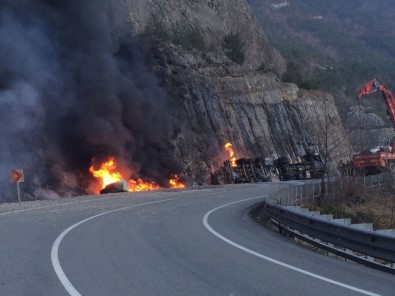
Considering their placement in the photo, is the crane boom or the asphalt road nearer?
the asphalt road

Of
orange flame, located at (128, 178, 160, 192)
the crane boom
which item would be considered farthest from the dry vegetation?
orange flame, located at (128, 178, 160, 192)

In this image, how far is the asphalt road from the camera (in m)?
8.15

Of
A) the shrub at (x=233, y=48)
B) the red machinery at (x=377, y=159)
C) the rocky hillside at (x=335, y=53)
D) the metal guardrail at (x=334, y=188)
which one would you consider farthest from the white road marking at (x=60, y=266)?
the rocky hillside at (x=335, y=53)

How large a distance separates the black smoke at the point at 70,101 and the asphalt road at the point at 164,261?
18038 mm

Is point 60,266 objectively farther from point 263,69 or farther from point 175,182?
point 263,69

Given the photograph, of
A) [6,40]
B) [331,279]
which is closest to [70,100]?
[6,40]

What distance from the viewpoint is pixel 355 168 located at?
Result: 36.9m

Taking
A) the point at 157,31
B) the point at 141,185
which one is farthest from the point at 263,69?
the point at 141,185

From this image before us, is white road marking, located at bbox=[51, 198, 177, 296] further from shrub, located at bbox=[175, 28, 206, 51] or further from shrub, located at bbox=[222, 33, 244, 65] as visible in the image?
shrub, located at bbox=[222, 33, 244, 65]

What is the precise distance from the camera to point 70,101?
127 feet

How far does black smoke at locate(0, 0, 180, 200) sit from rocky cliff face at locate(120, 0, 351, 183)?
4.66 meters

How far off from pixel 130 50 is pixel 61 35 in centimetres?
873

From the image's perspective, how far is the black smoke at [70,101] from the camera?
34.7m

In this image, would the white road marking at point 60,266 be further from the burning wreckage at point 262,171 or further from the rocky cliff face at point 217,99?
the rocky cliff face at point 217,99
